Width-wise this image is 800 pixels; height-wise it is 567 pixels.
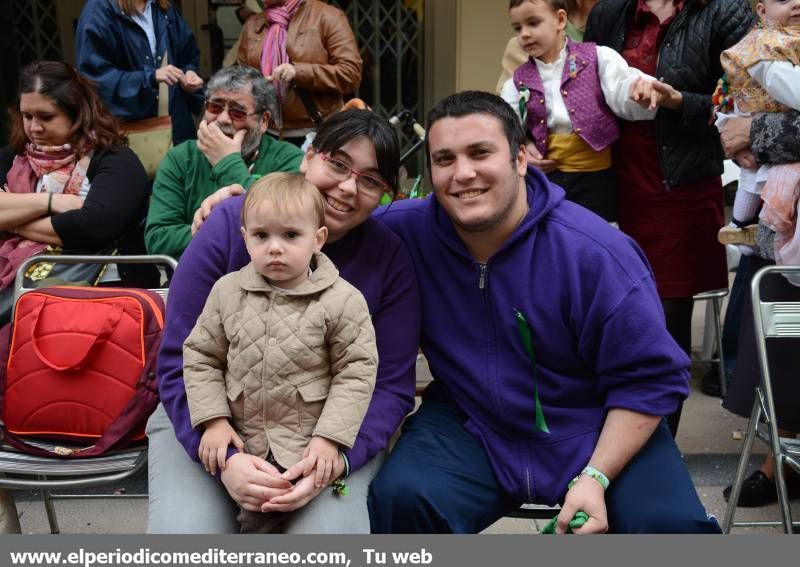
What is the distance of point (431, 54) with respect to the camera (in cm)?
689

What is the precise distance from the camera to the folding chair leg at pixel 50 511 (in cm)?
306

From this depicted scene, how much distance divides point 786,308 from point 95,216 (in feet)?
8.13

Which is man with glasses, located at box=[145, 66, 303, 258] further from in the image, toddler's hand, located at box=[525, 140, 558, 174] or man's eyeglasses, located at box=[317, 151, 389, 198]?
toddler's hand, located at box=[525, 140, 558, 174]

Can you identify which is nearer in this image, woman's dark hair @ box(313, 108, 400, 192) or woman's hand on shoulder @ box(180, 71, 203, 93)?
woman's dark hair @ box(313, 108, 400, 192)

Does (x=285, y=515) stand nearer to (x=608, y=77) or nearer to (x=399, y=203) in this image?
(x=399, y=203)

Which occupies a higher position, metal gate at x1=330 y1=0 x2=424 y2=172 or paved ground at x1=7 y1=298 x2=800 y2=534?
metal gate at x1=330 y1=0 x2=424 y2=172

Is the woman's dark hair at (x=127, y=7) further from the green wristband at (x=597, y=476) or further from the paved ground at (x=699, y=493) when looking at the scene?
the green wristband at (x=597, y=476)

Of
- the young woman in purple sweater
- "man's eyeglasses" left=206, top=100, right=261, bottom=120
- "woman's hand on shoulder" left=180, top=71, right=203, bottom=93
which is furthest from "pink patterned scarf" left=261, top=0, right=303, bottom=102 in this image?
the young woman in purple sweater

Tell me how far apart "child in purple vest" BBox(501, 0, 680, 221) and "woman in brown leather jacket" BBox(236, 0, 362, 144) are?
980mm

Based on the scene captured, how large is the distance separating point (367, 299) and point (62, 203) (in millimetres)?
1579

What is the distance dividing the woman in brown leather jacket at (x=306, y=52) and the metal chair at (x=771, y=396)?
7.49ft

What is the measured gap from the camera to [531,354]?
233cm

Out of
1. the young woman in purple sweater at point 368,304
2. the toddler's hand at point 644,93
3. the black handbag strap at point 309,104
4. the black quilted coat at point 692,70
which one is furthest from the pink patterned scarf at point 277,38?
the young woman in purple sweater at point 368,304

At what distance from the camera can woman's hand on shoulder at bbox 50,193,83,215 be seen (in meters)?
3.26
